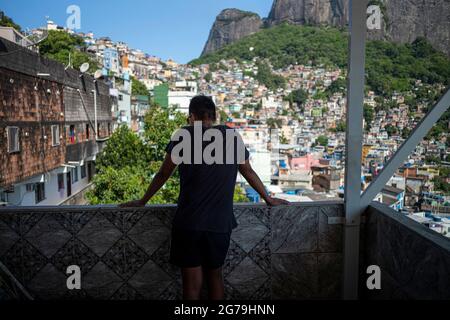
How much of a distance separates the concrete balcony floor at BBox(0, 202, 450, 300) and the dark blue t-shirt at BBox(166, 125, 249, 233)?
0.42 metres

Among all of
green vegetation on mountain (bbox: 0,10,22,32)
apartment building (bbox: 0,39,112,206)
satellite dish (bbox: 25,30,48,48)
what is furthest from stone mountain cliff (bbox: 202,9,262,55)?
green vegetation on mountain (bbox: 0,10,22,32)

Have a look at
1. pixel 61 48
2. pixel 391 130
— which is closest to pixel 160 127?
pixel 391 130

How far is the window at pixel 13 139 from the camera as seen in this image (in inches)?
366

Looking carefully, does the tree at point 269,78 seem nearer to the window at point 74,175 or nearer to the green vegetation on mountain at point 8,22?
the window at point 74,175

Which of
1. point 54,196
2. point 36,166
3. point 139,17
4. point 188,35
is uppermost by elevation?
point 139,17

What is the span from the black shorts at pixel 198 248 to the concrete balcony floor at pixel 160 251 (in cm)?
40

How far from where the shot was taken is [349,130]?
6.39 feet

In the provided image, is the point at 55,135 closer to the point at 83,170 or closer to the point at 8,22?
the point at 83,170

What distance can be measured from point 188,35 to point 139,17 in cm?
112

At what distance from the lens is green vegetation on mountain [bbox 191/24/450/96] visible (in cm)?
223

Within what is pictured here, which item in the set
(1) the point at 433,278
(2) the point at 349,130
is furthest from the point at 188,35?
(1) the point at 433,278

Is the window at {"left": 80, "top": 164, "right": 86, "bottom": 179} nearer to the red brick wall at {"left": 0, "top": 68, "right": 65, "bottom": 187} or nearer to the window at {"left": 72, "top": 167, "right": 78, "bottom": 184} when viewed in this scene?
the window at {"left": 72, "top": 167, "right": 78, "bottom": 184}
